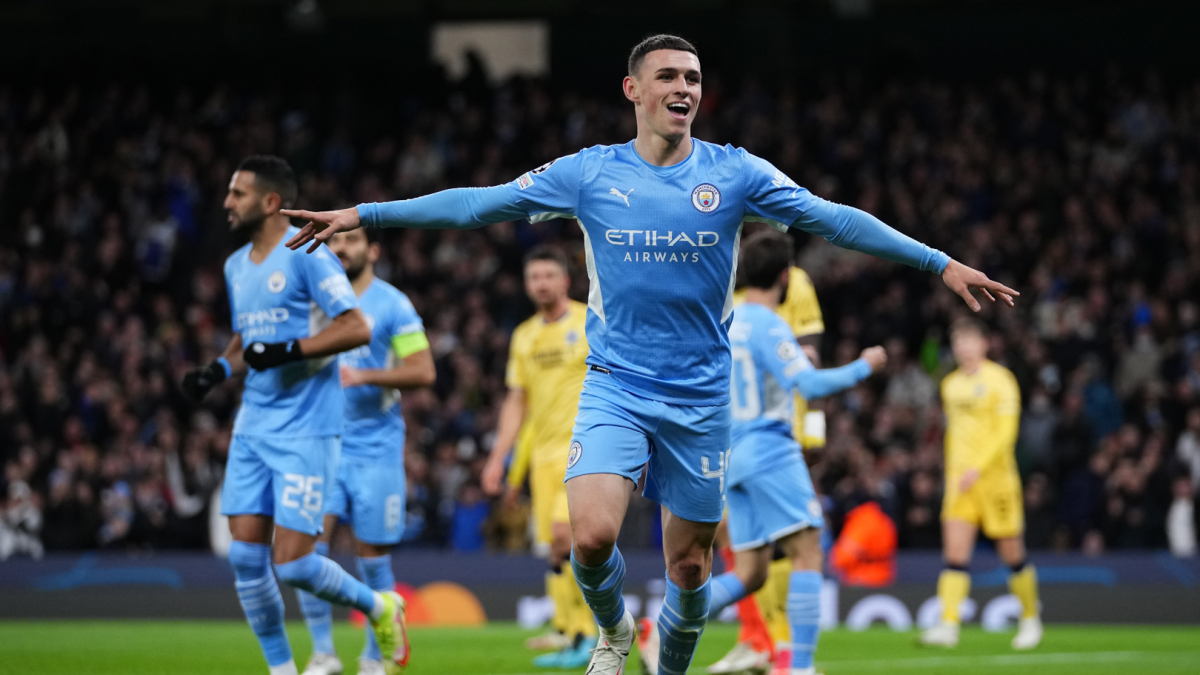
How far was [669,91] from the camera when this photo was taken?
5.60 meters

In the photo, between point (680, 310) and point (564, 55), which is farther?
point (564, 55)

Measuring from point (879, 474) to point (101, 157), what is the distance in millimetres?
14802

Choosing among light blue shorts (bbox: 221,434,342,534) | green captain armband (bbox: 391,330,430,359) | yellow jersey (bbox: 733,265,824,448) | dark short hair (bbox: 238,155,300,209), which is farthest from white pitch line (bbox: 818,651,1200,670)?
dark short hair (bbox: 238,155,300,209)

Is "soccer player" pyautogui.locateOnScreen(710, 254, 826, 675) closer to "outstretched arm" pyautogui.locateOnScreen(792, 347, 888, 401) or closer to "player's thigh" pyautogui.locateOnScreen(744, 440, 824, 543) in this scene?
"player's thigh" pyautogui.locateOnScreen(744, 440, 824, 543)

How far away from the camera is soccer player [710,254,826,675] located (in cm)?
857

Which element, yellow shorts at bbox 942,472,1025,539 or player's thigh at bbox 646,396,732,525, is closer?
player's thigh at bbox 646,396,732,525

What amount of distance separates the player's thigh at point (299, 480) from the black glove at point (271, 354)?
0.42 meters

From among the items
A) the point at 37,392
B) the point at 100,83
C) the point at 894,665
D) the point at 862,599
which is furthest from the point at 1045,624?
the point at 100,83

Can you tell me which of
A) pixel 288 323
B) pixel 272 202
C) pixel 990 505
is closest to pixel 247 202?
pixel 272 202

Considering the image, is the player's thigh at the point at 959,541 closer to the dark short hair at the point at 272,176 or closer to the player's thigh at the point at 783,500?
the player's thigh at the point at 783,500

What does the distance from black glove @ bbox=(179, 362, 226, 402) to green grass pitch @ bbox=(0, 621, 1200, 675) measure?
2.37 metres

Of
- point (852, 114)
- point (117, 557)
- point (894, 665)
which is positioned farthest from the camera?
point (852, 114)

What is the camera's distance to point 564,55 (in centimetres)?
2859

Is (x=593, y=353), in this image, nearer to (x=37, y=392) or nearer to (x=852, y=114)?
(x=37, y=392)
